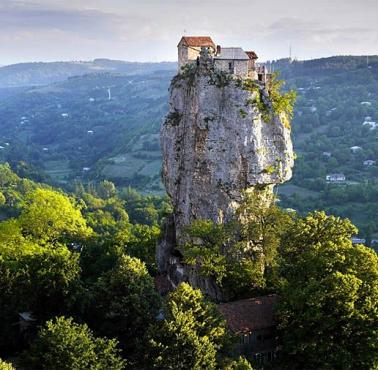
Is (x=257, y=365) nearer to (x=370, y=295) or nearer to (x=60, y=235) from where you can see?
(x=370, y=295)

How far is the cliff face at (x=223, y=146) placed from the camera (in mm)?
42219

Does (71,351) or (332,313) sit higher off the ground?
(332,313)

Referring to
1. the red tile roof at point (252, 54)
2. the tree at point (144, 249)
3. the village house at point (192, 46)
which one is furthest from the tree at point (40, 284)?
the red tile roof at point (252, 54)

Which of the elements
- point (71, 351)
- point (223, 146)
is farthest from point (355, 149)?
point (71, 351)

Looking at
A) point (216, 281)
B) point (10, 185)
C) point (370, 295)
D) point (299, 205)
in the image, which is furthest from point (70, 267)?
point (10, 185)

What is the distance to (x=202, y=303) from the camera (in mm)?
33031

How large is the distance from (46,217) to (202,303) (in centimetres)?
2336

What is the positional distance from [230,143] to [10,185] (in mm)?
114694

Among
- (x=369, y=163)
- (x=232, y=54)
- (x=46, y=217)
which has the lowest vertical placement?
(x=369, y=163)

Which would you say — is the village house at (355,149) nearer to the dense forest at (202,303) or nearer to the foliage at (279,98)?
the foliage at (279,98)

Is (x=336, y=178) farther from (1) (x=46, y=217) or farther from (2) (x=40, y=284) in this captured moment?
(2) (x=40, y=284)

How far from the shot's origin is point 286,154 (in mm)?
43719

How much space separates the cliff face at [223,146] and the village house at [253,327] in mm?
8087

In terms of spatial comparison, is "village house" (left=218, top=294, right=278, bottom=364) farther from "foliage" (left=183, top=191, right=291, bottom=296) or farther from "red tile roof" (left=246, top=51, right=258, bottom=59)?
"red tile roof" (left=246, top=51, right=258, bottom=59)
